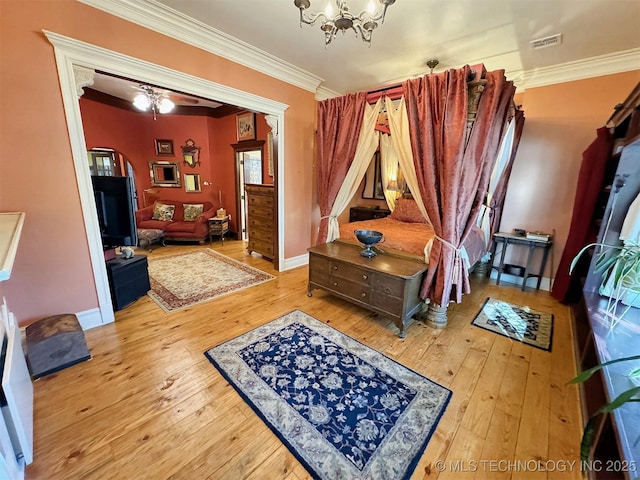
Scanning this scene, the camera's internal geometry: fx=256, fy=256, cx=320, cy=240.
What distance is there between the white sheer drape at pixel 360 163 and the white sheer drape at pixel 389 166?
1.30 metres

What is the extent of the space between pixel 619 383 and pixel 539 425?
51 centimetres

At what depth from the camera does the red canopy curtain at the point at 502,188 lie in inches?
129

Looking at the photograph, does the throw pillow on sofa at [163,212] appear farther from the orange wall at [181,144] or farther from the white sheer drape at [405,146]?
the white sheer drape at [405,146]

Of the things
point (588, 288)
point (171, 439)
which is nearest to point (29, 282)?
point (171, 439)

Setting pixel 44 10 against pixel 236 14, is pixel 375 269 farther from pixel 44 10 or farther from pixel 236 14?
pixel 44 10

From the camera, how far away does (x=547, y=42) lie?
2654mm

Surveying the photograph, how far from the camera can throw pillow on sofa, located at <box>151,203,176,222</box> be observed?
18.4 feet

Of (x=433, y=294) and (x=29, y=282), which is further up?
(x=29, y=282)

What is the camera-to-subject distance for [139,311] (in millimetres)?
2789

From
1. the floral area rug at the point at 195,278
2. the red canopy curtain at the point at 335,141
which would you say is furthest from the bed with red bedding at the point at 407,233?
A: the floral area rug at the point at 195,278

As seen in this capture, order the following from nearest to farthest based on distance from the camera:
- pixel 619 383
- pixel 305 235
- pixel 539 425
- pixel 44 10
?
pixel 619 383 → pixel 539 425 → pixel 44 10 → pixel 305 235

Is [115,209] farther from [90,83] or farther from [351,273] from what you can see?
[351,273]

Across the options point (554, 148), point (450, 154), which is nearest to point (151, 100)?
point (450, 154)

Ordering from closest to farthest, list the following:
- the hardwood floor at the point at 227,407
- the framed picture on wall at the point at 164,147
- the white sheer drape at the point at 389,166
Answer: the hardwood floor at the point at 227,407
the white sheer drape at the point at 389,166
the framed picture on wall at the point at 164,147
